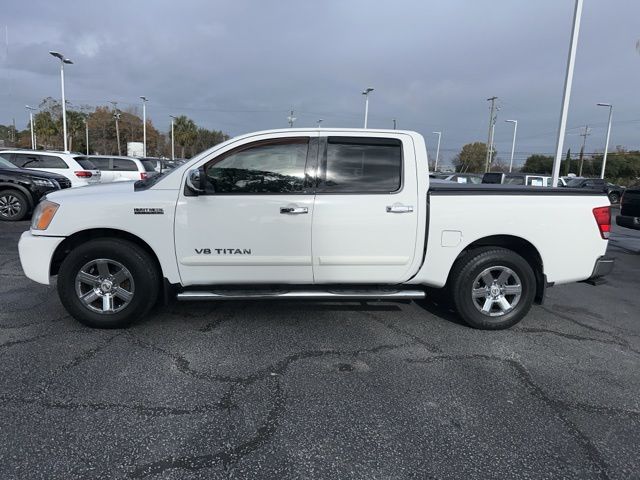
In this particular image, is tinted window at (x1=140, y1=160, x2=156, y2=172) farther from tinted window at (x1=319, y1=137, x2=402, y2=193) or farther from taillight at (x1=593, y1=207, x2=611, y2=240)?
taillight at (x1=593, y1=207, x2=611, y2=240)

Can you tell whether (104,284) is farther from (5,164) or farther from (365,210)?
(5,164)

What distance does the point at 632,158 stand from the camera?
64250mm

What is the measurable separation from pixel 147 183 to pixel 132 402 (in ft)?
6.80

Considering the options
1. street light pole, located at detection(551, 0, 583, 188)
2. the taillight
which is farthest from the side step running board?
street light pole, located at detection(551, 0, 583, 188)

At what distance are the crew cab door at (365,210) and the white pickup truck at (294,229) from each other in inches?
0.4

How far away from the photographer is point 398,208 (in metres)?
4.10

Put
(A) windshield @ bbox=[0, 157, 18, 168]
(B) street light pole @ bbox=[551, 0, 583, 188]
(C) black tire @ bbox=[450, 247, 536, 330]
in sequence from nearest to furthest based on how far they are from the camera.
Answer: (C) black tire @ bbox=[450, 247, 536, 330] → (A) windshield @ bbox=[0, 157, 18, 168] → (B) street light pole @ bbox=[551, 0, 583, 188]

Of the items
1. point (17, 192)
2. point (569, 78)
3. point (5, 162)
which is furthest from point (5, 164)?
point (569, 78)

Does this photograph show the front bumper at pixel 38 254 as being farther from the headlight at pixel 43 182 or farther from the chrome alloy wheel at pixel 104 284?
the headlight at pixel 43 182

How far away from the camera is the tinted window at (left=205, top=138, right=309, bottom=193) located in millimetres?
4082

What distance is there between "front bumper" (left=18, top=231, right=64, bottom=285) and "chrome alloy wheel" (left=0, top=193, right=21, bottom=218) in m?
8.32

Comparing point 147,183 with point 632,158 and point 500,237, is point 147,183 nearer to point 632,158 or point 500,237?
point 500,237

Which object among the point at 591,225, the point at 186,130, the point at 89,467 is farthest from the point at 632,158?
the point at 89,467

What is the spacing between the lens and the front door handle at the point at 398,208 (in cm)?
410
